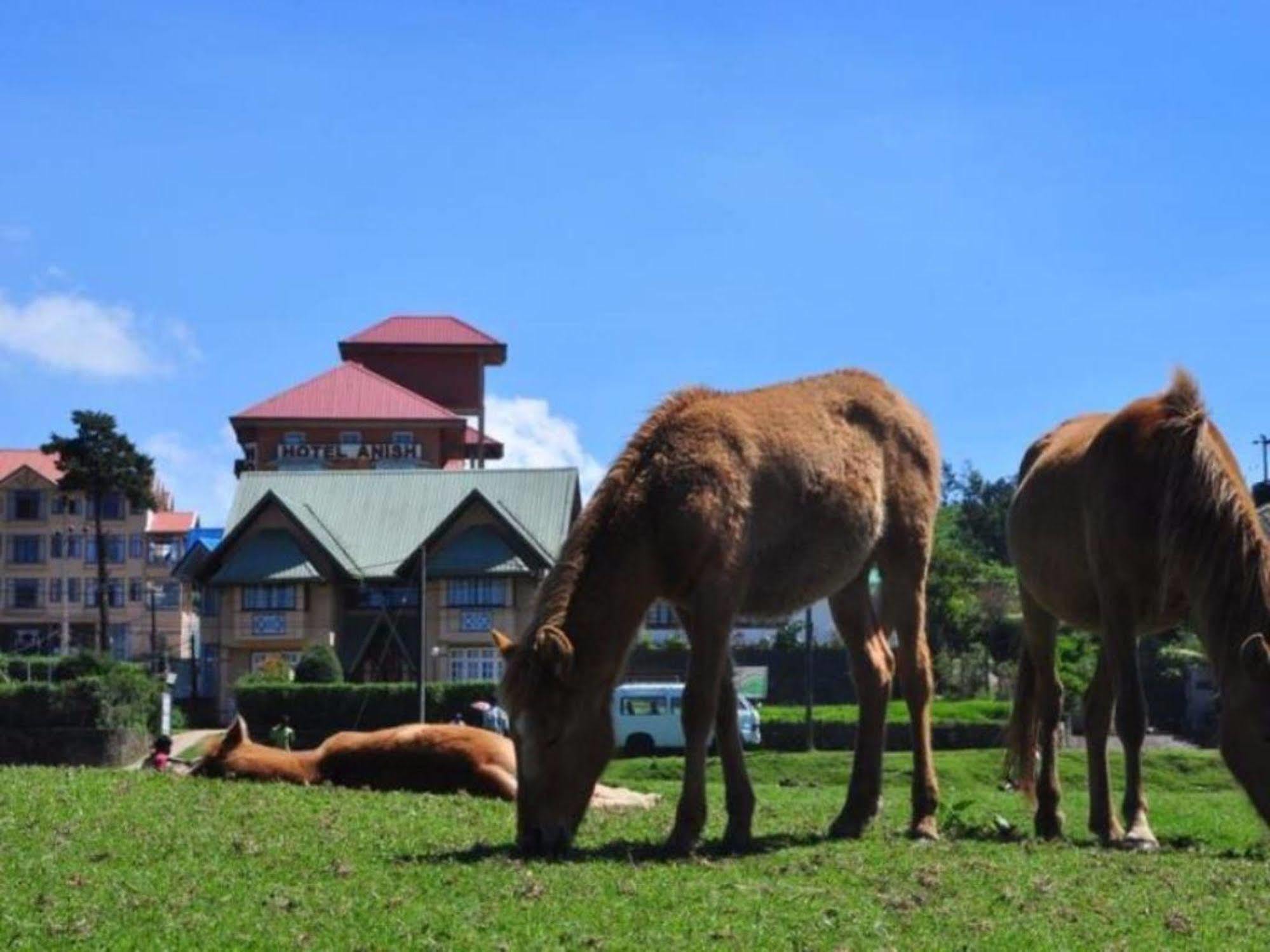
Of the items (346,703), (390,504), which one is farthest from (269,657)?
(346,703)

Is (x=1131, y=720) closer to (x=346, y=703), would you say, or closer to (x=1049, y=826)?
(x=1049, y=826)

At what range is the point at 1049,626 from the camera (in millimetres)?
14398

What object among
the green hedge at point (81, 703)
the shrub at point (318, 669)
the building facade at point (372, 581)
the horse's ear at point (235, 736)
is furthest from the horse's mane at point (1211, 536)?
the building facade at point (372, 581)

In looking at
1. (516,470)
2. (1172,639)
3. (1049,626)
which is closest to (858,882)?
Answer: (1049,626)

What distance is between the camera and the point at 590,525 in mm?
10586

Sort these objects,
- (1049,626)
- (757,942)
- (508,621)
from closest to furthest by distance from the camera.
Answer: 1. (757,942)
2. (1049,626)
3. (508,621)

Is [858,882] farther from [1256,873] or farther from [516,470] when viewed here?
[516,470]

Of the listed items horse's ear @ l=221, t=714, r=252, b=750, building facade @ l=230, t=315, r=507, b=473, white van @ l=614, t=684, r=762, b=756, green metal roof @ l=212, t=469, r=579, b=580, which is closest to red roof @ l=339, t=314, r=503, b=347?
building facade @ l=230, t=315, r=507, b=473

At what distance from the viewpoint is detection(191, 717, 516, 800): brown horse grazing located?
47.1 ft

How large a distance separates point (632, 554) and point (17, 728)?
153ft

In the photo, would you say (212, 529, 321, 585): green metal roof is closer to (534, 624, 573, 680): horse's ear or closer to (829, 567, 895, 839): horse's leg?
(829, 567, 895, 839): horse's leg

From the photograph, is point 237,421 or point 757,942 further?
point 237,421

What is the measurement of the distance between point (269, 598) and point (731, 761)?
71.5 meters

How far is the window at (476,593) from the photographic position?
79.6 metres
